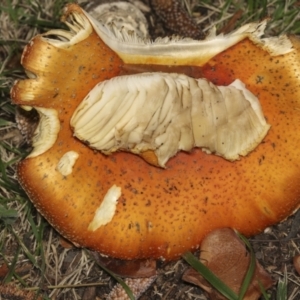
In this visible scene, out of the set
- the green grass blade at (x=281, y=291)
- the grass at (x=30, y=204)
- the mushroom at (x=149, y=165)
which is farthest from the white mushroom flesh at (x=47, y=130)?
the green grass blade at (x=281, y=291)

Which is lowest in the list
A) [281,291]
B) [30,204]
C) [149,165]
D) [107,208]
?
[30,204]

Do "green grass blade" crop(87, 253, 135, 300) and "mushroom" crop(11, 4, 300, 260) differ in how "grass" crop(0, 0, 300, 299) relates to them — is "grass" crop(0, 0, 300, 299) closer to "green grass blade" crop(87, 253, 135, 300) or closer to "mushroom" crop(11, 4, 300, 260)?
"green grass blade" crop(87, 253, 135, 300)

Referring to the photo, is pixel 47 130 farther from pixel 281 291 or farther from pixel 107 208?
pixel 281 291

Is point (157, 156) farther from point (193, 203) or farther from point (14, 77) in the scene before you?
point (14, 77)

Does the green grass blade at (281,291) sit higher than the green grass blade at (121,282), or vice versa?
the green grass blade at (281,291)

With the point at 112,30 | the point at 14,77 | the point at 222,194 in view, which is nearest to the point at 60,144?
the point at 112,30

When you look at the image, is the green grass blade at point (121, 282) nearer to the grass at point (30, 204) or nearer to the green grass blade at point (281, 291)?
the grass at point (30, 204)

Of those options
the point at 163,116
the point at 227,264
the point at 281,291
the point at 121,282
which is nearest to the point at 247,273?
the point at 227,264

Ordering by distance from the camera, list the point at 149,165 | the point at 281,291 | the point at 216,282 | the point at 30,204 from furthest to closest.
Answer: the point at 30,204
the point at 281,291
the point at 216,282
the point at 149,165
